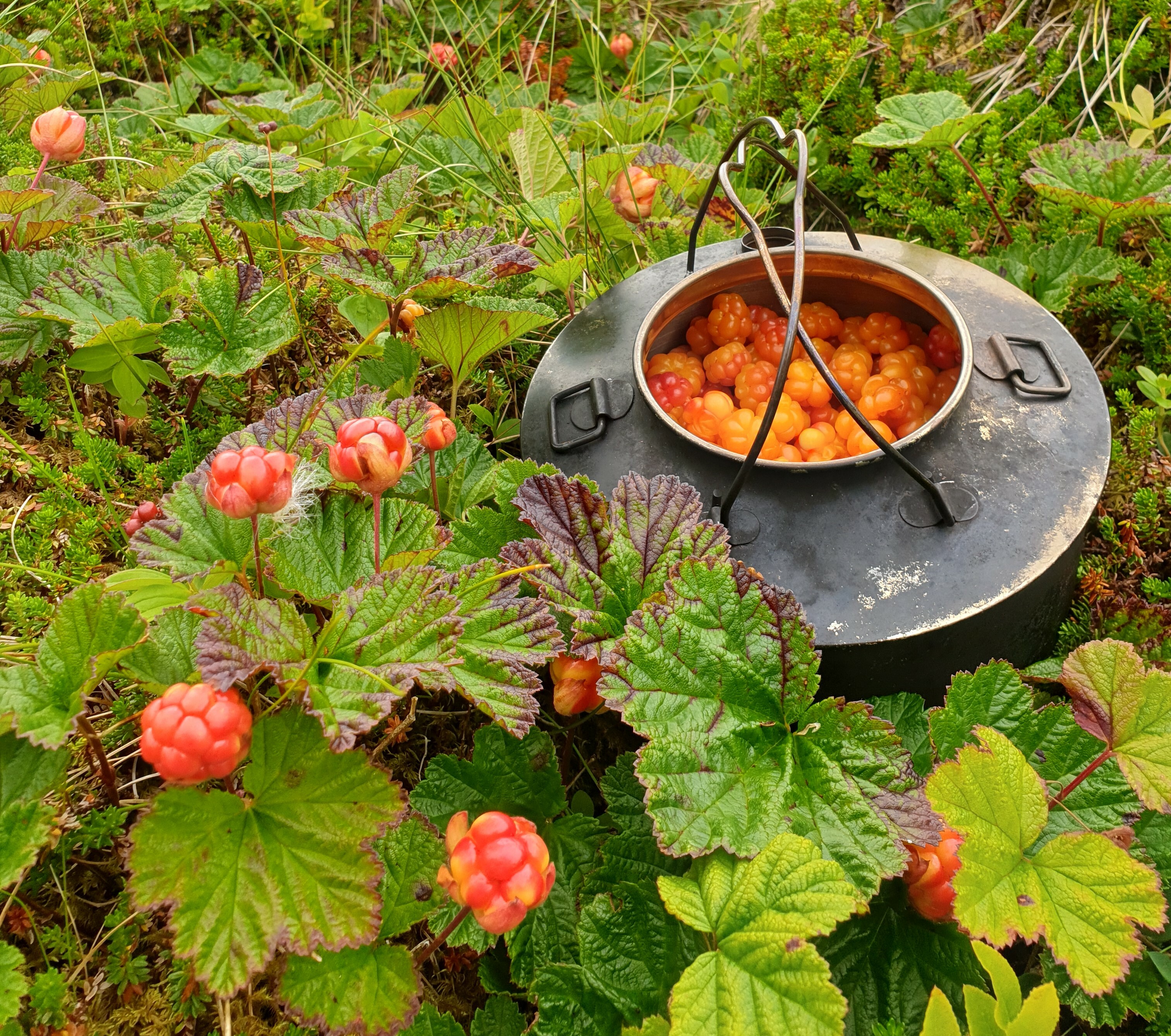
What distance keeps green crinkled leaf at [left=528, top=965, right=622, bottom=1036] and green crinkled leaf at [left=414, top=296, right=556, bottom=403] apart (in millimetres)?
1024

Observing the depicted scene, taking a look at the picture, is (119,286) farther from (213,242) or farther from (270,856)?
(270,856)

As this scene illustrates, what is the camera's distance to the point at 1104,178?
203cm

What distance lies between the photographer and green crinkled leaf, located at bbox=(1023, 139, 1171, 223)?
1.97 meters

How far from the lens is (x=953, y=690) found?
122 centimetres

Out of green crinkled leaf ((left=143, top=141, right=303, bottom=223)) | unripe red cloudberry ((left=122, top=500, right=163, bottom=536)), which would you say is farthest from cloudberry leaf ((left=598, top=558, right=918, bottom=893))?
green crinkled leaf ((left=143, top=141, right=303, bottom=223))

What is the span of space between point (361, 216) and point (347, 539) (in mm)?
720

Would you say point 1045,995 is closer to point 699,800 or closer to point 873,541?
point 699,800

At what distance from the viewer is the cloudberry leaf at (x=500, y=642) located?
3.49 ft

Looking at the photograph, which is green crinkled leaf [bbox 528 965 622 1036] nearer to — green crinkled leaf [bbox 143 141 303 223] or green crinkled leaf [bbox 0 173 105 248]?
green crinkled leaf [bbox 143 141 303 223]

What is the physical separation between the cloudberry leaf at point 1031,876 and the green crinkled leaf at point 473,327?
3.28 ft

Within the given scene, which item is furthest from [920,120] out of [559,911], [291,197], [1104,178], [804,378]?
[559,911]

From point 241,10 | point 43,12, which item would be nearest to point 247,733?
point 43,12

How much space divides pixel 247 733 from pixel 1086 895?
3.15 ft

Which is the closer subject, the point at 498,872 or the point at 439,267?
the point at 498,872
